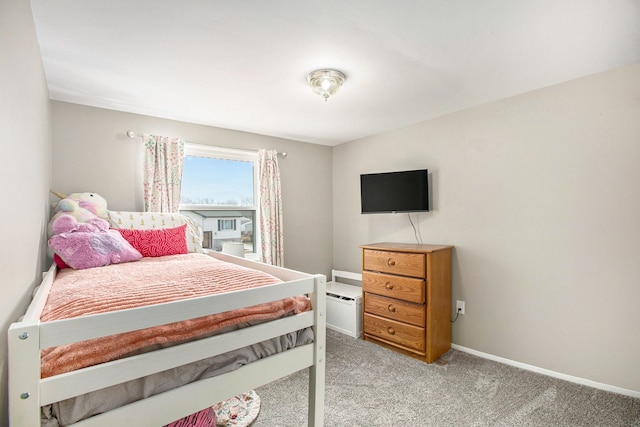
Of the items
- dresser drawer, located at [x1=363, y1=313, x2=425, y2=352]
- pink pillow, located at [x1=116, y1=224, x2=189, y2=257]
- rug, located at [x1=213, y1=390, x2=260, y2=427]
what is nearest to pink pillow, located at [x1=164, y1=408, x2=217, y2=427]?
rug, located at [x1=213, y1=390, x2=260, y2=427]

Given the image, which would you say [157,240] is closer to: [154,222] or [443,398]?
[154,222]

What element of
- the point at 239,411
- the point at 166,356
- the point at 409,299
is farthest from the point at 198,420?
the point at 409,299

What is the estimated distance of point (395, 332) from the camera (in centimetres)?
297

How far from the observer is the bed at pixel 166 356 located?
844 millimetres

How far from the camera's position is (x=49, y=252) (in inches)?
94.3

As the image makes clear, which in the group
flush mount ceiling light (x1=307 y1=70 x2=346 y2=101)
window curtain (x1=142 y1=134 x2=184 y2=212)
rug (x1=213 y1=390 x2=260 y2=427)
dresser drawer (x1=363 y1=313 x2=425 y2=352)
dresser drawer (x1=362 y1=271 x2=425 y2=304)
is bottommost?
rug (x1=213 y1=390 x2=260 y2=427)

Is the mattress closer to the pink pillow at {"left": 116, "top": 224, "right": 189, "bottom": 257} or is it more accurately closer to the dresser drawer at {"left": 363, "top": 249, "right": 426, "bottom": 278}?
the pink pillow at {"left": 116, "top": 224, "right": 189, "bottom": 257}

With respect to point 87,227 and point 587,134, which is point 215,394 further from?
point 587,134

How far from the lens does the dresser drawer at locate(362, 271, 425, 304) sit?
9.14 ft

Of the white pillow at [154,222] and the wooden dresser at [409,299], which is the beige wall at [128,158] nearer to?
the white pillow at [154,222]

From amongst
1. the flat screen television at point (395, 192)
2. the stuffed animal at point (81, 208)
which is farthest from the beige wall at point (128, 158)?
the flat screen television at point (395, 192)

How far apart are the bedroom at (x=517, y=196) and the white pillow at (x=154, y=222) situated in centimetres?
31

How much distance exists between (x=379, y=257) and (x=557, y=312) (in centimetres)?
145

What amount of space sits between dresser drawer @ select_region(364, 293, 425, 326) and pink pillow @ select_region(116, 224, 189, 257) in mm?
1827
